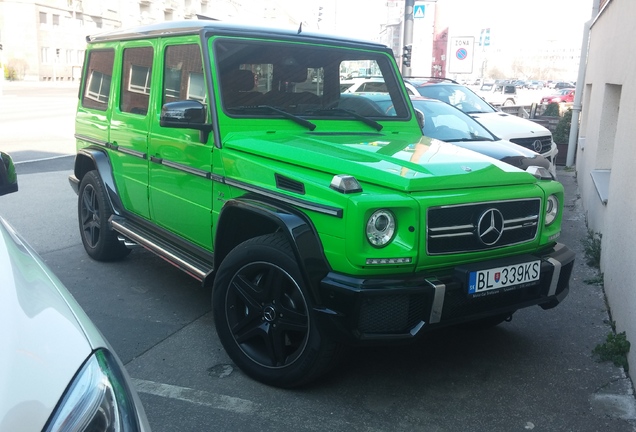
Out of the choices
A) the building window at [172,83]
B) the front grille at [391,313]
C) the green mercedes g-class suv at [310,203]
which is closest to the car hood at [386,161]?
the green mercedes g-class suv at [310,203]

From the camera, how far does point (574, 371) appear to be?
418 centimetres

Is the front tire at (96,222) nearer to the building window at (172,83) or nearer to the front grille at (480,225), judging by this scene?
the building window at (172,83)

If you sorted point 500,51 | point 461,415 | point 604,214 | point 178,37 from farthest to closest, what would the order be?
1. point 500,51
2. point 604,214
3. point 178,37
4. point 461,415

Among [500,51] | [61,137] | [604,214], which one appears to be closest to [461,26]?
[500,51]

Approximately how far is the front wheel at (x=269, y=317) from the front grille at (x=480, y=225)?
75 centimetres

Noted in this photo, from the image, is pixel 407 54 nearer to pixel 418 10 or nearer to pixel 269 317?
pixel 418 10

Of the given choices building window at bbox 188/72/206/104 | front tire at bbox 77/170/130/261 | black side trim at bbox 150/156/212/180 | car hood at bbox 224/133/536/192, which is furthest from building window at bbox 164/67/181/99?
front tire at bbox 77/170/130/261

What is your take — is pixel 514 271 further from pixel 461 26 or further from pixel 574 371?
pixel 461 26

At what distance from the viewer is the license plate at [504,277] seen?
3.54 metres

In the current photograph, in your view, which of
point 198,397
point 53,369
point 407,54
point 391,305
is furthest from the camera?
point 407,54

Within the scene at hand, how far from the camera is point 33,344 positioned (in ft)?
5.78

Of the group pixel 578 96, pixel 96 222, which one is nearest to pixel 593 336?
→ pixel 96 222

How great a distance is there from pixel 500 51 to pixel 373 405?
5476 inches

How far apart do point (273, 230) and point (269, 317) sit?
0.56 meters
